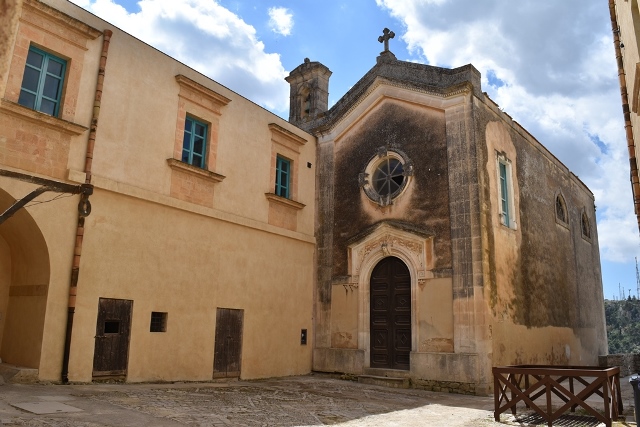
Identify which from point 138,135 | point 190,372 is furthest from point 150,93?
point 190,372

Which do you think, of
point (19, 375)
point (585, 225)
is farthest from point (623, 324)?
point (19, 375)

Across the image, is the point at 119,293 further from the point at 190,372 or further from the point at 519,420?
the point at 519,420

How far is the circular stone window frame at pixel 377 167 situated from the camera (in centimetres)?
1325

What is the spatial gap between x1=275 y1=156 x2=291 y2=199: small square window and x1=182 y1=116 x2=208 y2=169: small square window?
2.62 metres

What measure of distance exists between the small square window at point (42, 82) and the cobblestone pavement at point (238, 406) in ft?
15.9

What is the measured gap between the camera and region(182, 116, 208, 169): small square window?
38.3ft

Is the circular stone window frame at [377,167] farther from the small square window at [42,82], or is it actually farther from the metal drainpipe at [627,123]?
the small square window at [42,82]

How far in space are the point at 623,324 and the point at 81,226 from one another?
5027cm

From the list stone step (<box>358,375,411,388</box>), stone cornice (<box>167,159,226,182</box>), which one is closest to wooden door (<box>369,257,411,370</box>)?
stone step (<box>358,375,411,388</box>)

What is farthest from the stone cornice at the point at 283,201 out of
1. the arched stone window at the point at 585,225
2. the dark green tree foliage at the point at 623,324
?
the dark green tree foliage at the point at 623,324

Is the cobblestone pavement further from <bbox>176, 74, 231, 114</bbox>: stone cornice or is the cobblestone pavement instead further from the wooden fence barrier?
<bbox>176, 74, 231, 114</bbox>: stone cornice

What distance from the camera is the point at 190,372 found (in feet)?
35.3

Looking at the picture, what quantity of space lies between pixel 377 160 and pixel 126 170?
264 inches

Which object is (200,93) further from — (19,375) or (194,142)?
(19,375)
